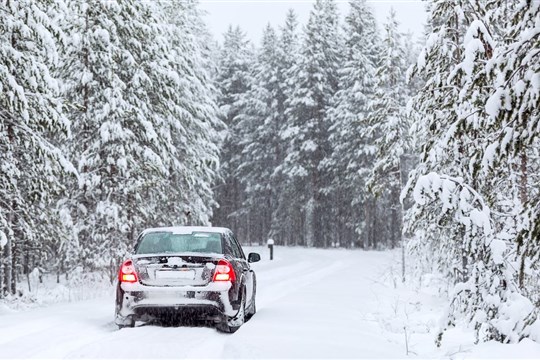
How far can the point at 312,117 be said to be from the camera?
1843 inches

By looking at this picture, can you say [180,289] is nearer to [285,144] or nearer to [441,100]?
[441,100]

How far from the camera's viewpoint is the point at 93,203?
65.1 ft

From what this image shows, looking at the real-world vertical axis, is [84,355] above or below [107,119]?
below

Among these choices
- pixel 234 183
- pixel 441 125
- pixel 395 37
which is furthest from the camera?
pixel 234 183

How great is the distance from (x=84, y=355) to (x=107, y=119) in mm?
12375

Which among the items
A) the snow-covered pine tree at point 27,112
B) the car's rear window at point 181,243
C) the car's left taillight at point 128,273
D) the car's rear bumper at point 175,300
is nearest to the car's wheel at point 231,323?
the car's rear bumper at point 175,300

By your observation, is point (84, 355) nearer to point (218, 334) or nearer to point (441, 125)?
point (218, 334)

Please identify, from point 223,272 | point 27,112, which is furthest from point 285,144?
point 223,272

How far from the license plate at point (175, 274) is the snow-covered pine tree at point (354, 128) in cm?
3282

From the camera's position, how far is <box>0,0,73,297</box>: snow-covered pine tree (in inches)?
503

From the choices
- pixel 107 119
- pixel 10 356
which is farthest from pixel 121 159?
pixel 10 356

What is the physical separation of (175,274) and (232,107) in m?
43.7

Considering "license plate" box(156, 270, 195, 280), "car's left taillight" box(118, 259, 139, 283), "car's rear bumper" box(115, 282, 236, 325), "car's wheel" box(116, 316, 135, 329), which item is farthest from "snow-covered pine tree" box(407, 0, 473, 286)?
"car's wheel" box(116, 316, 135, 329)

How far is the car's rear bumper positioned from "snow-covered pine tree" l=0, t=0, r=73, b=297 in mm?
4192
